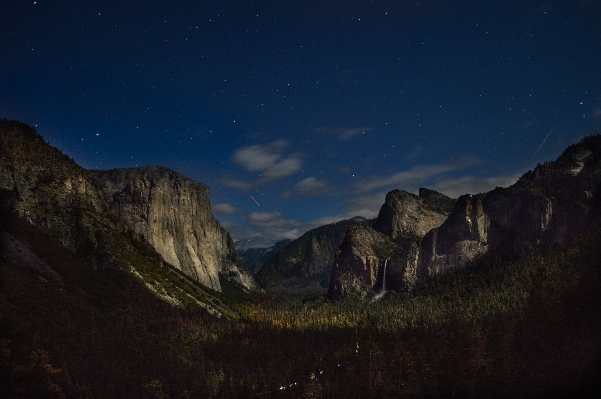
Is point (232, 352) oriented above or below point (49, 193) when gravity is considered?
below

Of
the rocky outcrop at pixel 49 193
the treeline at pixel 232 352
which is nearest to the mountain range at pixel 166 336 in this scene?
the treeline at pixel 232 352

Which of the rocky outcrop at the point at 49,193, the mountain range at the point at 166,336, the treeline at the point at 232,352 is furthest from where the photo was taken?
the rocky outcrop at the point at 49,193

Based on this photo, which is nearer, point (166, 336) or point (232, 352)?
point (166, 336)

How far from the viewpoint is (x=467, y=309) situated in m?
198

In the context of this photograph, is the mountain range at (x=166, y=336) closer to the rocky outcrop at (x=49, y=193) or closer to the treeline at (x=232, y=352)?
the treeline at (x=232, y=352)

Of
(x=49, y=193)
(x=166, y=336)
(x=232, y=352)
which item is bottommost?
(x=232, y=352)

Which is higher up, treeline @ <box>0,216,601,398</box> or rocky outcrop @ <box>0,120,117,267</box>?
rocky outcrop @ <box>0,120,117,267</box>

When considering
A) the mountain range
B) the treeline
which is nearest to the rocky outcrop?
the mountain range

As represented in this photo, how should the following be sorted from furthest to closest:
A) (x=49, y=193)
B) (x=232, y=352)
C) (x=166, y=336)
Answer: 1. (x=49, y=193)
2. (x=232, y=352)
3. (x=166, y=336)

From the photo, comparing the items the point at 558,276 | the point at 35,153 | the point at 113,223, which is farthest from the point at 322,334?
the point at 35,153

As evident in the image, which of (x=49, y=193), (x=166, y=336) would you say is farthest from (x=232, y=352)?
(x=49, y=193)

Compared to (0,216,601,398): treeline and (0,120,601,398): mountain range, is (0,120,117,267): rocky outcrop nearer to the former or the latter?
(0,120,601,398): mountain range

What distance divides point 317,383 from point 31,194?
118085mm

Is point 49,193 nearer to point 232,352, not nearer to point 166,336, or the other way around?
point 166,336
